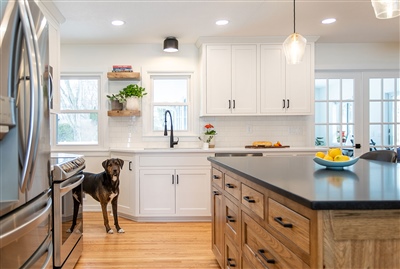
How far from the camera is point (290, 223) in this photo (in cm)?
130

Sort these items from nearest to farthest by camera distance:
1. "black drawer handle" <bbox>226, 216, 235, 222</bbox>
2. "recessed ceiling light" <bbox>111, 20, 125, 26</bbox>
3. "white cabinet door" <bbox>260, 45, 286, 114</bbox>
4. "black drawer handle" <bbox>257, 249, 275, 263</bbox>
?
"black drawer handle" <bbox>257, 249, 275, 263</bbox>
"black drawer handle" <bbox>226, 216, 235, 222</bbox>
"recessed ceiling light" <bbox>111, 20, 125, 26</bbox>
"white cabinet door" <bbox>260, 45, 286, 114</bbox>

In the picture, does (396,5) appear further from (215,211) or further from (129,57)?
(129,57)

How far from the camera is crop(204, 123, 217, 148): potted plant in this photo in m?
4.81

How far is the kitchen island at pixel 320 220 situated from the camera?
110 cm

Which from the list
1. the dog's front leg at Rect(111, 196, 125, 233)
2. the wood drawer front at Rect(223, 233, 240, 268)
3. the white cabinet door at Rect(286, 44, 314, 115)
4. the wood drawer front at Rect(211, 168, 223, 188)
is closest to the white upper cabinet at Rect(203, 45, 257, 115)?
the white cabinet door at Rect(286, 44, 314, 115)

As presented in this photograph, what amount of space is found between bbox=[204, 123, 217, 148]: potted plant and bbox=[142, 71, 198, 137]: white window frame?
19 cm

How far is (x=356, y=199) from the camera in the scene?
114 cm

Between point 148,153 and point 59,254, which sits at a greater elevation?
point 148,153

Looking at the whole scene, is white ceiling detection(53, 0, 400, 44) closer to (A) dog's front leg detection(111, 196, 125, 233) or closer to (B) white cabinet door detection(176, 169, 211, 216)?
(B) white cabinet door detection(176, 169, 211, 216)

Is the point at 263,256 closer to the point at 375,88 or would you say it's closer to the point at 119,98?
the point at 119,98

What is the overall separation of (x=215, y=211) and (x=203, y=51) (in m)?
2.56

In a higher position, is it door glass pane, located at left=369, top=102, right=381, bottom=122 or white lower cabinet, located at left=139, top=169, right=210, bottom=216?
door glass pane, located at left=369, top=102, right=381, bottom=122

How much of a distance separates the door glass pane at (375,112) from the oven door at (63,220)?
4391 mm

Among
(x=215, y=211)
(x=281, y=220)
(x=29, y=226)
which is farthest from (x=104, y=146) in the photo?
(x=281, y=220)
